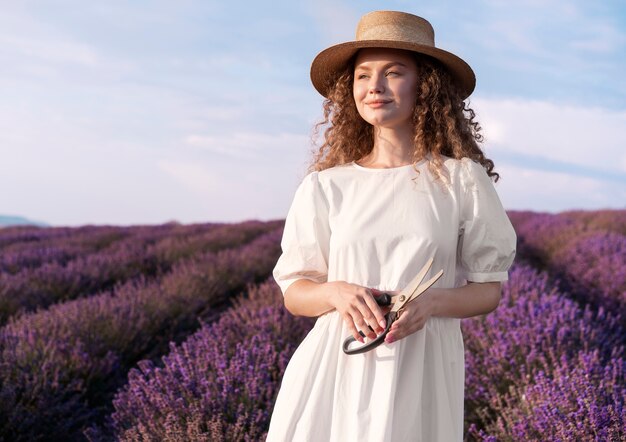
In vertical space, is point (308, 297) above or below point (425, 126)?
below

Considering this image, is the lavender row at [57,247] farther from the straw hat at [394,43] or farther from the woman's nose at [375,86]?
the woman's nose at [375,86]

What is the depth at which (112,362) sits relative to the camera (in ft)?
13.4

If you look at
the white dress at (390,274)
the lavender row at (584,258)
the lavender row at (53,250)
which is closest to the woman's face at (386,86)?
the white dress at (390,274)

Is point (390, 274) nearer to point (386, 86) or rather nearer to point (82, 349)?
point (386, 86)

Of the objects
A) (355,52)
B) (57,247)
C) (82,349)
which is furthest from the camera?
(57,247)

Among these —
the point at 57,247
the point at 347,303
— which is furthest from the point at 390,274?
the point at 57,247

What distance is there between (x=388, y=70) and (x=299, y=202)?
423 mm

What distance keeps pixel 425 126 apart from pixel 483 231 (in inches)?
14.6

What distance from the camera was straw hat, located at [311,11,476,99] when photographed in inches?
72.0

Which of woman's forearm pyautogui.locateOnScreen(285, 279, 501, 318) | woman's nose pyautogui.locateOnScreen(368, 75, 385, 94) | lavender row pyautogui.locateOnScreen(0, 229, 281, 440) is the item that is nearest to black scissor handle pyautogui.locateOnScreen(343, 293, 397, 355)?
woman's forearm pyautogui.locateOnScreen(285, 279, 501, 318)

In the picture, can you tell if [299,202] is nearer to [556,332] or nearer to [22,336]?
[556,332]

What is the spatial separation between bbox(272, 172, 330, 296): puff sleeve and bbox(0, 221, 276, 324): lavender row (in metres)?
3.75

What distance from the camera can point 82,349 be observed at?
4164 mm

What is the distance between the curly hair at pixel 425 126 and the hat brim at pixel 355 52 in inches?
1.0
